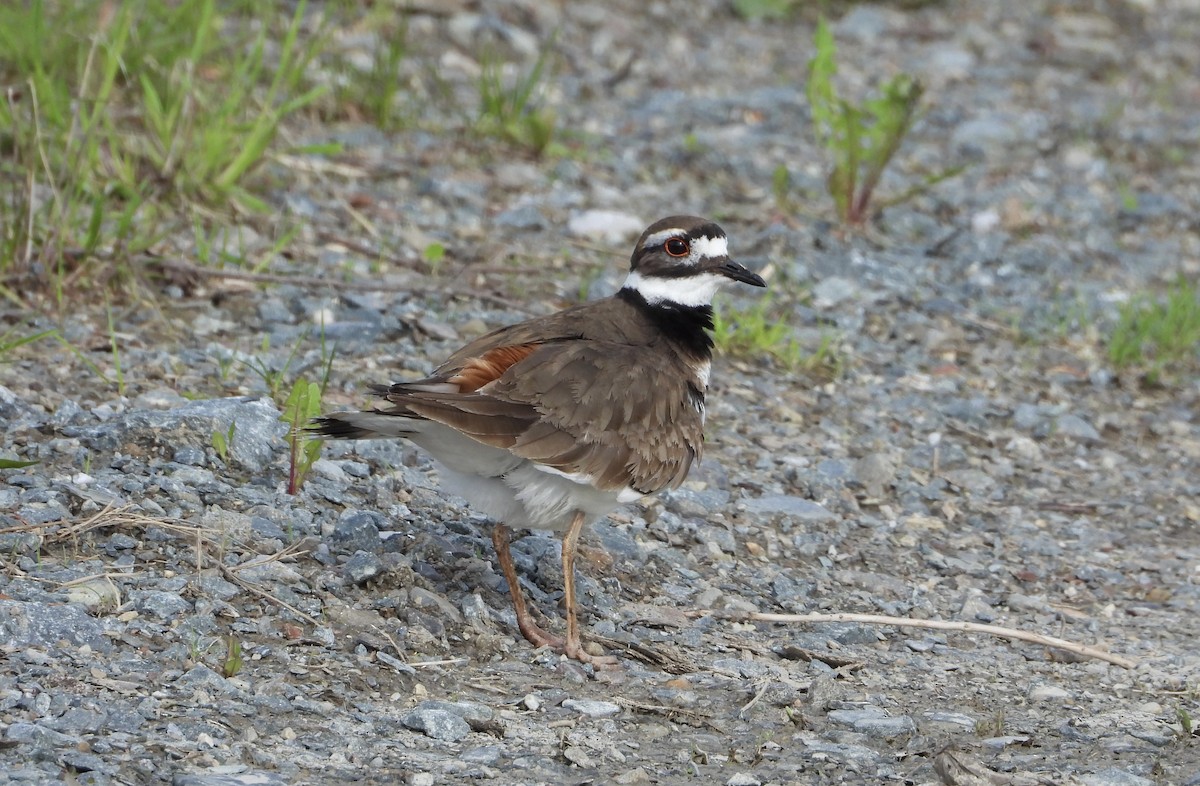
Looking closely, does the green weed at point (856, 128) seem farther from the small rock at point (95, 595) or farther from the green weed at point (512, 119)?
the small rock at point (95, 595)

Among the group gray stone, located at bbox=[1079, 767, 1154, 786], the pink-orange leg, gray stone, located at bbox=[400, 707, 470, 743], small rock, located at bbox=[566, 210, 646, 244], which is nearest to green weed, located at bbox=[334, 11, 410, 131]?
small rock, located at bbox=[566, 210, 646, 244]

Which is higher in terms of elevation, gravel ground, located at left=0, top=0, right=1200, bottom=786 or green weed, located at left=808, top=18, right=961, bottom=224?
green weed, located at left=808, top=18, right=961, bottom=224

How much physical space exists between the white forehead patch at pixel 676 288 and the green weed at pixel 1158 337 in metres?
3.53

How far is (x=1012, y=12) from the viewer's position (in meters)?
14.3

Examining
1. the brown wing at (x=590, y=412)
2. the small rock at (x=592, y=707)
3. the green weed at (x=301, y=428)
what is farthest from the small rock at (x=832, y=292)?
the small rock at (x=592, y=707)

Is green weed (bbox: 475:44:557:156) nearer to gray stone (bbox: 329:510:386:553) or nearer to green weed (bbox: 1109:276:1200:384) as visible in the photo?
green weed (bbox: 1109:276:1200:384)

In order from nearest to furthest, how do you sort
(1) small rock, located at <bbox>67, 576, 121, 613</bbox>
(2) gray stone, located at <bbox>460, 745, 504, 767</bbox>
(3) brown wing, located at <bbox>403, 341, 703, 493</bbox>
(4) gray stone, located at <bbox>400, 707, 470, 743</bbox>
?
(2) gray stone, located at <bbox>460, 745, 504, 767</bbox> < (4) gray stone, located at <bbox>400, 707, 470, 743</bbox> < (1) small rock, located at <bbox>67, 576, 121, 613</bbox> < (3) brown wing, located at <bbox>403, 341, 703, 493</bbox>

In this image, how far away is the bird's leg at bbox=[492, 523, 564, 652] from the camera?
5056 millimetres

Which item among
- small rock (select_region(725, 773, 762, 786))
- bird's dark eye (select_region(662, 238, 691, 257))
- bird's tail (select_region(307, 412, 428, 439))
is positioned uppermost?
bird's dark eye (select_region(662, 238, 691, 257))

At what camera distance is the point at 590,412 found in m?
5.08

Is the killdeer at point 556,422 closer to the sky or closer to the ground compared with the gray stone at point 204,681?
closer to the sky

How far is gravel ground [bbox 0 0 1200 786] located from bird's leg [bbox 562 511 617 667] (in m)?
0.09

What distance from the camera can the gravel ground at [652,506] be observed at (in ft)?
14.2

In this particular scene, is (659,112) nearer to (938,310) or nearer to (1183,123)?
(938,310)
